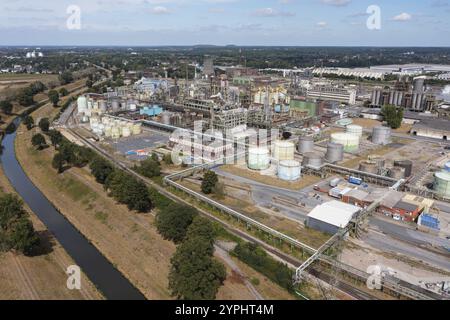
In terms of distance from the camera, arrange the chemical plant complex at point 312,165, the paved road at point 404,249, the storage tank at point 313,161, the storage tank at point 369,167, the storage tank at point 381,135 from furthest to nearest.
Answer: the storage tank at point 381,135 < the storage tank at point 313,161 < the storage tank at point 369,167 < the chemical plant complex at point 312,165 < the paved road at point 404,249

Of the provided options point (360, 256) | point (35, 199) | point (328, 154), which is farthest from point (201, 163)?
point (360, 256)

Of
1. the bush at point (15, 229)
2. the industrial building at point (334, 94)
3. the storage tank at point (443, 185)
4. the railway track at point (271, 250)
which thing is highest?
the industrial building at point (334, 94)

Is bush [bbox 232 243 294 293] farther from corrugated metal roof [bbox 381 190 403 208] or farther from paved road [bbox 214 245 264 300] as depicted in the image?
corrugated metal roof [bbox 381 190 403 208]

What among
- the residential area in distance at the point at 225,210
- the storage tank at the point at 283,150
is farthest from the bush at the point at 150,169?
the storage tank at the point at 283,150

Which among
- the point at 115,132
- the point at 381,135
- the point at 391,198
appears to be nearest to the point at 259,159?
the point at 391,198

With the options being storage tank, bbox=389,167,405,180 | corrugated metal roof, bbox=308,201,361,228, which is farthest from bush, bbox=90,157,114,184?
storage tank, bbox=389,167,405,180

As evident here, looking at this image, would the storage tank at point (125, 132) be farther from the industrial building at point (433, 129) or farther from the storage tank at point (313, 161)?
the industrial building at point (433, 129)
